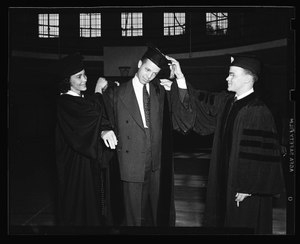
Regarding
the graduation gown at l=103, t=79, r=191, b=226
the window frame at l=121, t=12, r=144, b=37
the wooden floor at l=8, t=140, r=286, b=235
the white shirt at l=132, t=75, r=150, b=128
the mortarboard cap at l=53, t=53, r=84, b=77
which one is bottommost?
the wooden floor at l=8, t=140, r=286, b=235

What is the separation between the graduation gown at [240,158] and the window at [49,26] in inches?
62.7

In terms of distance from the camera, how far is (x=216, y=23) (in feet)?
13.7

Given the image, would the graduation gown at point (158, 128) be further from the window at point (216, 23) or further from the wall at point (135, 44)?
the window at point (216, 23)

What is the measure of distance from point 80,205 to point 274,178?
6.25 feet

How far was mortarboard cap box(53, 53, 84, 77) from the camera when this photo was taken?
3852 millimetres

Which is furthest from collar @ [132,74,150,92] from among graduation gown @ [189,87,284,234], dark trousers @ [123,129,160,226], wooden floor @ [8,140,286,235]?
wooden floor @ [8,140,286,235]

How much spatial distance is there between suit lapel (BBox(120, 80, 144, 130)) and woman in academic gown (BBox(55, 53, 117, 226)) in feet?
0.83

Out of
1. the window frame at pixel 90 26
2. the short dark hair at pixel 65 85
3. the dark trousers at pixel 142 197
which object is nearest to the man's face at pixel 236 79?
the dark trousers at pixel 142 197

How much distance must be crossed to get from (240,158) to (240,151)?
7 centimetres

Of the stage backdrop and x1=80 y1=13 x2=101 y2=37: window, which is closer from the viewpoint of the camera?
the stage backdrop

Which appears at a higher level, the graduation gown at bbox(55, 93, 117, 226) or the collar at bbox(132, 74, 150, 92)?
the collar at bbox(132, 74, 150, 92)

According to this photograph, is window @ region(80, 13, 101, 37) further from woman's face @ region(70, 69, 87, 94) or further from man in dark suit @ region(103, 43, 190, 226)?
man in dark suit @ region(103, 43, 190, 226)

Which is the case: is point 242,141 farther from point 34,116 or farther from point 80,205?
point 34,116

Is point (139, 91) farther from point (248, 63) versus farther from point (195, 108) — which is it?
point (248, 63)
